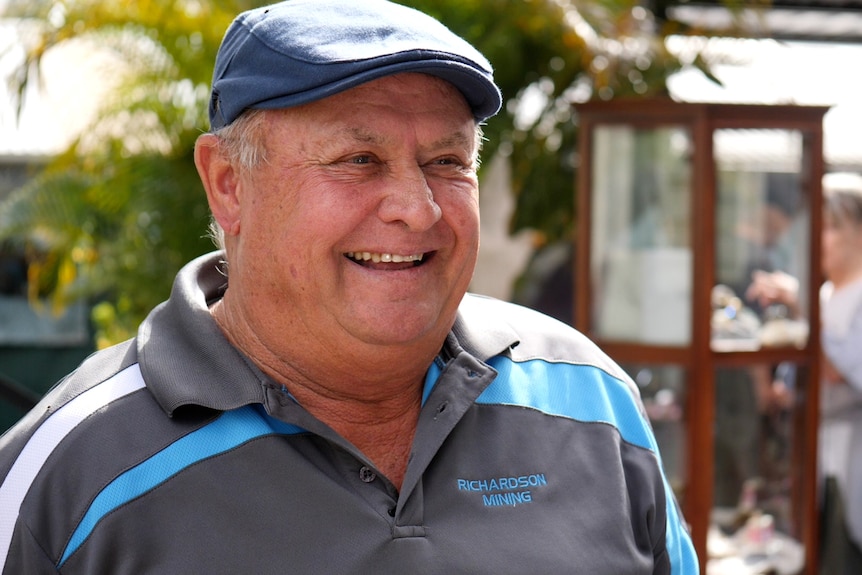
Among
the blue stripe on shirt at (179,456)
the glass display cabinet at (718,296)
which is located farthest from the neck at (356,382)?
the glass display cabinet at (718,296)

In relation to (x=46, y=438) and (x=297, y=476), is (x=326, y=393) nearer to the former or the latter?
(x=297, y=476)

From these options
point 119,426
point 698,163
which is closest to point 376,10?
point 119,426

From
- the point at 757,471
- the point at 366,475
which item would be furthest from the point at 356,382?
the point at 757,471

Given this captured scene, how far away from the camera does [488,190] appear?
17.6 feet

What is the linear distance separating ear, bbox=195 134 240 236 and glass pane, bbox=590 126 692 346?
2411 millimetres

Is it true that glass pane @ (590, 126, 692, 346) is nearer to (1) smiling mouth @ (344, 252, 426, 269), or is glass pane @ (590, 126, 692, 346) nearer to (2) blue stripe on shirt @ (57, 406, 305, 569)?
(1) smiling mouth @ (344, 252, 426, 269)

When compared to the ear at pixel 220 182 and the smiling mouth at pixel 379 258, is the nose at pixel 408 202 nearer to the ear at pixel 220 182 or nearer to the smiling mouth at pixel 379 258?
the smiling mouth at pixel 379 258

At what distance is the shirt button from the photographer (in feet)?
5.00

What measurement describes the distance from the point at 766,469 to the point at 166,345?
9.64 ft

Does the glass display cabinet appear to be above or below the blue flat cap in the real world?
below

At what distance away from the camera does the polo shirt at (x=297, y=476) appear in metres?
1.41

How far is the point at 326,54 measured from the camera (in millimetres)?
1450

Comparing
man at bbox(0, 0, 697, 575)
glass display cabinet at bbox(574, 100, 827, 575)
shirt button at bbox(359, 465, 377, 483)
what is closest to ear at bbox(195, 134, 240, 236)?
man at bbox(0, 0, 697, 575)

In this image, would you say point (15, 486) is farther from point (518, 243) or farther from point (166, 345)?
point (518, 243)
